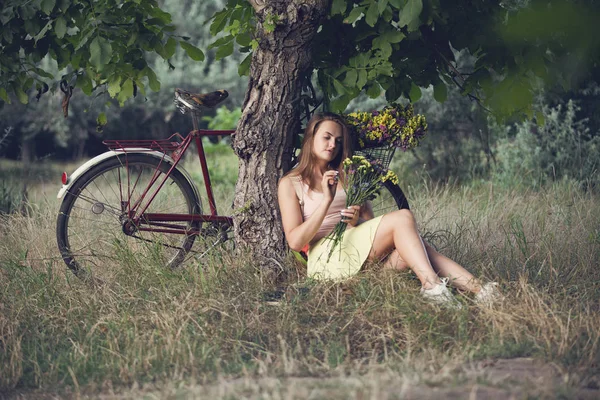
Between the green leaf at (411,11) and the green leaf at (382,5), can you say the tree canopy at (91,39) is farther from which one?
the green leaf at (411,11)

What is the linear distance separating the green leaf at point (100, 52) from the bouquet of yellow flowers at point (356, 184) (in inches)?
53.8

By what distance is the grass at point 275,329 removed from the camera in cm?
309

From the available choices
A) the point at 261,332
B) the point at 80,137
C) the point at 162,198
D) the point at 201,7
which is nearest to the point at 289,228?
the point at 261,332

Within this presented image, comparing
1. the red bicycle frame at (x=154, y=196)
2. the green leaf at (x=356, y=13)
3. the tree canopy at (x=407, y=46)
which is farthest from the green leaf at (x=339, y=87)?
the red bicycle frame at (x=154, y=196)

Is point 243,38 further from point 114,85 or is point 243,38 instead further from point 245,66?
point 114,85

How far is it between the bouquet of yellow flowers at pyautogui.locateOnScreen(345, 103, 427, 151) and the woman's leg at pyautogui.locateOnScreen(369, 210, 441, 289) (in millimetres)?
548

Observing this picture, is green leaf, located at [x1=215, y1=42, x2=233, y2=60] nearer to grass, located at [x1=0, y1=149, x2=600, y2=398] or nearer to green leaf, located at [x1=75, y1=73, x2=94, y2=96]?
green leaf, located at [x1=75, y1=73, x2=94, y2=96]

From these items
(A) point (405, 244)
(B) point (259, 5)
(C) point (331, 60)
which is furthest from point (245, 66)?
(A) point (405, 244)

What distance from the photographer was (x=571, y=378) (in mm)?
2910

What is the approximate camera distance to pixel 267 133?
431cm

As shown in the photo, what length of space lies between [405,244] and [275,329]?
0.79 m

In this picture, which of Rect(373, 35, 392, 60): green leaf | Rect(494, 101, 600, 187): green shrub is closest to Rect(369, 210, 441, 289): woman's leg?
Rect(373, 35, 392, 60): green leaf

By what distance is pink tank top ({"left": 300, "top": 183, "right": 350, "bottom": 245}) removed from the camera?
4.21m

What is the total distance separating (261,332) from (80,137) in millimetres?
9130
